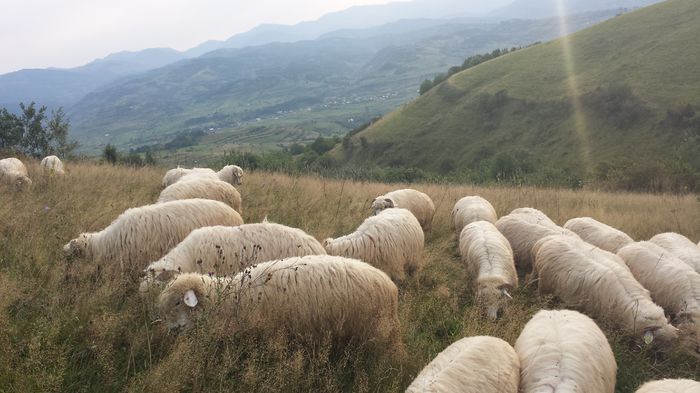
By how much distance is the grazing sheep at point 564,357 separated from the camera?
4.07 meters

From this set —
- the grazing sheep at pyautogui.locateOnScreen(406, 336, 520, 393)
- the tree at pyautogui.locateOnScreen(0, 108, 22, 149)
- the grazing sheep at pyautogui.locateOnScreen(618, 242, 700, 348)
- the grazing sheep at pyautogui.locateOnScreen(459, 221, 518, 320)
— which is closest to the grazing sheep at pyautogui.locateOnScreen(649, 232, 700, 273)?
the grazing sheep at pyautogui.locateOnScreen(618, 242, 700, 348)

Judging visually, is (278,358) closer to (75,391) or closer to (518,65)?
(75,391)

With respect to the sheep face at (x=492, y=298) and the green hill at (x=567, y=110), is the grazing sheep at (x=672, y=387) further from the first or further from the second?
the green hill at (x=567, y=110)

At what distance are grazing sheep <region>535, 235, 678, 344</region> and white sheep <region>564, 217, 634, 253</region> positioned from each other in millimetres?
1767

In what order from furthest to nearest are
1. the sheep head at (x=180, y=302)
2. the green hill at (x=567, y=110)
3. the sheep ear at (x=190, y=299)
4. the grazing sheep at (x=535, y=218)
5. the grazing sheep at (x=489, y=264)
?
the green hill at (x=567, y=110) → the grazing sheep at (x=535, y=218) → the grazing sheep at (x=489, y=264) → the sheep head at (x=180, y=302) → the sheep ear at (x=190, y=299)

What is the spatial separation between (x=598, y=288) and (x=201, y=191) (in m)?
7.99

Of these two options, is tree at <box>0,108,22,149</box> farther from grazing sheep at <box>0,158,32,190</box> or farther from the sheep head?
the sheep head

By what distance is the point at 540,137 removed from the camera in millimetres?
65062

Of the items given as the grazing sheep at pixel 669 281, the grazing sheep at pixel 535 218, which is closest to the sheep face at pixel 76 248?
the grazing sheep at pixel 535 218

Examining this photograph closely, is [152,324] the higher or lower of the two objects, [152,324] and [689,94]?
the higher

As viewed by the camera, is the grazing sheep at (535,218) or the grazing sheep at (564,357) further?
the grazing sheep at (535,218)

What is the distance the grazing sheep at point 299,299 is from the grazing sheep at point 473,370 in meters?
0.84

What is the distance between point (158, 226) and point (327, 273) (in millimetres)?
3687

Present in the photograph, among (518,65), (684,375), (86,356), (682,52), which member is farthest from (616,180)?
(518,65)
